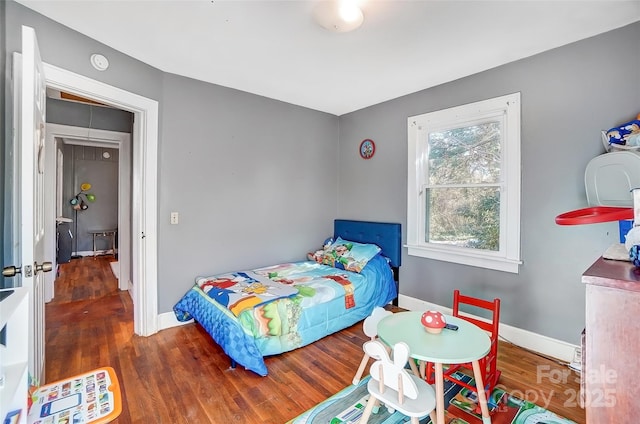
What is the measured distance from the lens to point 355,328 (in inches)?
115

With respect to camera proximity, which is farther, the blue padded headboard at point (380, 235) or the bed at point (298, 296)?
the blue padded headboard at point (380, 235)

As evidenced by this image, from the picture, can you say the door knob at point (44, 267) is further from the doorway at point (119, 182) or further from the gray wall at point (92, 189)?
the gray wall at point (92, 189)

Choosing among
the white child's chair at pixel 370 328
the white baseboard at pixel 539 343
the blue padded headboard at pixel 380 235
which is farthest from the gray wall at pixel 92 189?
the white baseboard at pixel 539 343

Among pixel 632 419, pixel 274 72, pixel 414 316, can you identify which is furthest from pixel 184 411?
pixel 274 72

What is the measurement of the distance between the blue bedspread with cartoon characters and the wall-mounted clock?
49.8 inches

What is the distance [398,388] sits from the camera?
134 centimetres

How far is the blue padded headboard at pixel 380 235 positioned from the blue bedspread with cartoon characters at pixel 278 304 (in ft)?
0.43

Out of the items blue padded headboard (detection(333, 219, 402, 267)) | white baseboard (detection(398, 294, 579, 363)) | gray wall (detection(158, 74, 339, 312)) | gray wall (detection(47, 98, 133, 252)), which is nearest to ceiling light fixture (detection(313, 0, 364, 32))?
gray wall (detection(158, 74, 339, 312))

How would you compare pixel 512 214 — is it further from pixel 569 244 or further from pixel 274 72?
pixel 274 72

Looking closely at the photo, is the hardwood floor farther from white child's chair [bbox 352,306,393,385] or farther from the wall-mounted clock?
the wall-mounted clock

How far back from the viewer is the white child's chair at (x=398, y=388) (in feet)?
4.29

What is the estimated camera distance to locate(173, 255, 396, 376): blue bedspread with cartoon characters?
7.08ft

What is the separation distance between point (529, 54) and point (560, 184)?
1062 mm

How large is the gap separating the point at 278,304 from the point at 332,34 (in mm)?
2027
